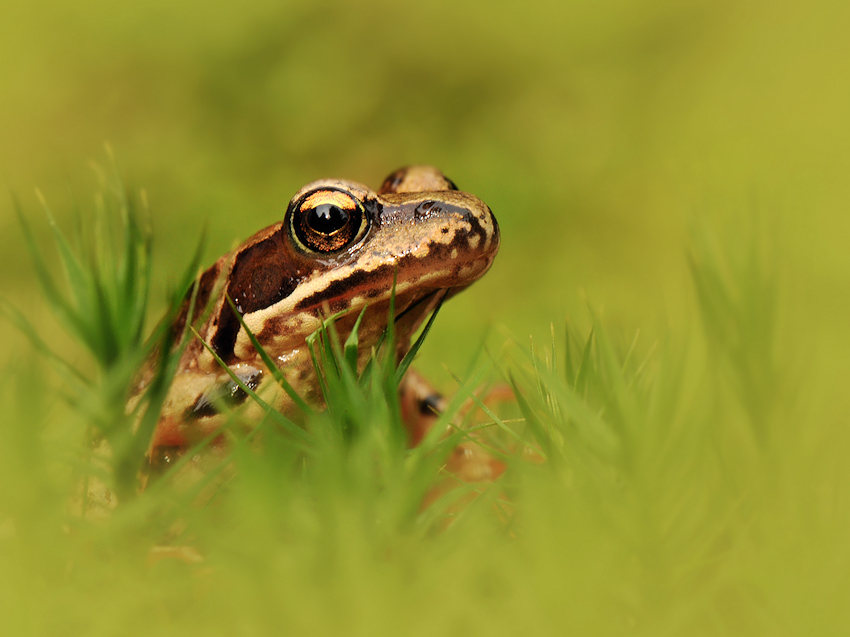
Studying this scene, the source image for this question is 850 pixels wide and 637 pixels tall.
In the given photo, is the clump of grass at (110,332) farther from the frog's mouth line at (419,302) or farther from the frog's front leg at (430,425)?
the frog's front leg at (430,425)

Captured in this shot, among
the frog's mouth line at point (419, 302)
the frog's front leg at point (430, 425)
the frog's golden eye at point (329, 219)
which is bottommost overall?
the frog's front leg at point (430, 425)

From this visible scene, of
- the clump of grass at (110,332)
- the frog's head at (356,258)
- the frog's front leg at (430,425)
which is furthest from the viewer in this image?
the frog's front leg at (430,425)

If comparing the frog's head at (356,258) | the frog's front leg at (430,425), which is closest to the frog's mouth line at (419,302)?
the frog's head at (356,258)

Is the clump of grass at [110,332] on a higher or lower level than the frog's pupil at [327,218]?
lower

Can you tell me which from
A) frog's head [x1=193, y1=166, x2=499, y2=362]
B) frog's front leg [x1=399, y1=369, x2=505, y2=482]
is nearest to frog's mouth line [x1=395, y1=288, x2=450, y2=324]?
frog's head [x1=193, y1=166, x2=499, y2=362]

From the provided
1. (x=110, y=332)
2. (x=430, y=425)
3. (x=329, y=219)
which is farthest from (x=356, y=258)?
(x=430, y=425)

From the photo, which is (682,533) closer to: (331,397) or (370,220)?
(331,397)

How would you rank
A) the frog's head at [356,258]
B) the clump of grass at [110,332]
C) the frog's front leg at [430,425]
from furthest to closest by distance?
the frog's front leg at [430,425], the frog's head at [356,258], the clump of grass at [110,332]

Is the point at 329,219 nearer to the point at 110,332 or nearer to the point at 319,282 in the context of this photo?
the point at 319,282
